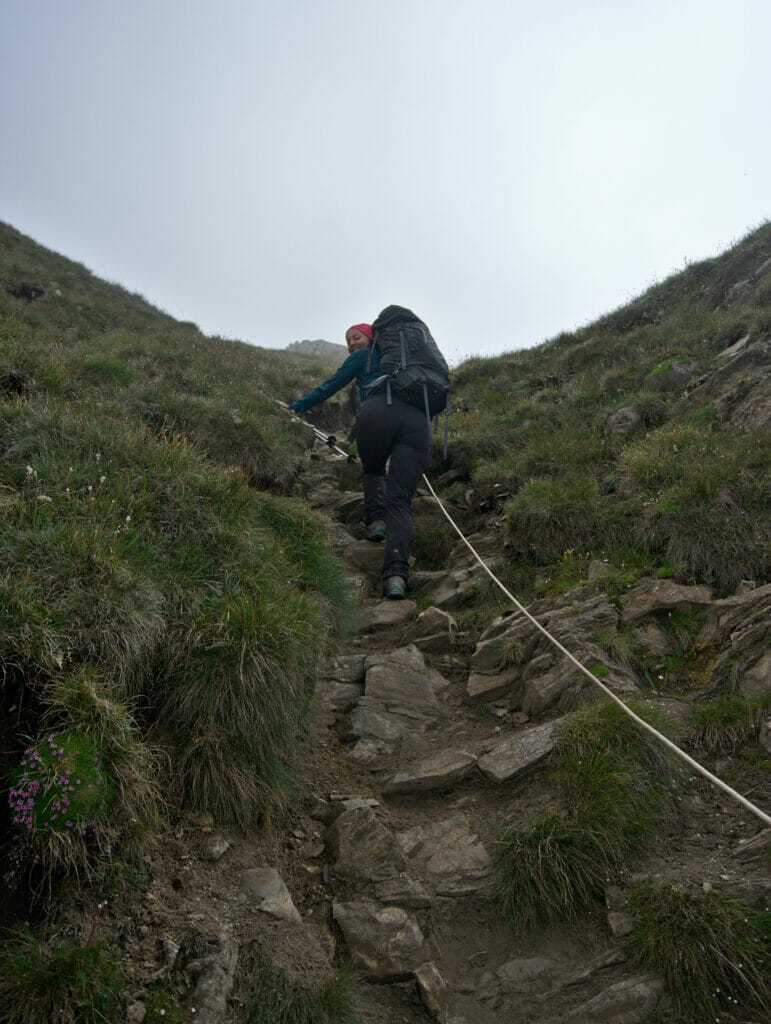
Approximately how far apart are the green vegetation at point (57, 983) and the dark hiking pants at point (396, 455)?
489 cm

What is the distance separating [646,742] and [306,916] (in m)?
2.13

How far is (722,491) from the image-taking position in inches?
227

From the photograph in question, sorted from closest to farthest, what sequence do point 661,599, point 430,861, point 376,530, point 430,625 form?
point 430,861
point 661,599
point 430,625
point 376,530

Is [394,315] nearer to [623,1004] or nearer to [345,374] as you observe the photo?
[345,374]

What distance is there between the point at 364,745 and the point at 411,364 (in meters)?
4.54

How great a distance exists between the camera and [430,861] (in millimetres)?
3645

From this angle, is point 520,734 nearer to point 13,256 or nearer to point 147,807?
point 147,807

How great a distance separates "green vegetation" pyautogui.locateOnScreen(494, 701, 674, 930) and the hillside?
0.05ft

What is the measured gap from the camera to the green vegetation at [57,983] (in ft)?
7.56

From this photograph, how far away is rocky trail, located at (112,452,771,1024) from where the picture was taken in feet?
9.29

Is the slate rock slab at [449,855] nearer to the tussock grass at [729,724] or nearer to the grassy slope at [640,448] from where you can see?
the tussock grass at [729,724]

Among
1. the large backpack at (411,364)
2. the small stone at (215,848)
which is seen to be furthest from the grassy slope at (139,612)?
the large backpack at (411,364)

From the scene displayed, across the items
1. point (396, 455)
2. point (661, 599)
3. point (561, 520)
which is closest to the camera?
point (661, 599)

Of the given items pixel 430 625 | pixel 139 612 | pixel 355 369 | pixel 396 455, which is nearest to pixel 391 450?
pixel 396 455
